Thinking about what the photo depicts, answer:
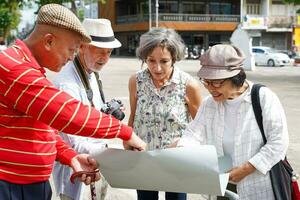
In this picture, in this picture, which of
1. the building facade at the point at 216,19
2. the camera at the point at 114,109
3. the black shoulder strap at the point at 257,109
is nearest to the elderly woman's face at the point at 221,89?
the black shoulder strap at the point at 257,109

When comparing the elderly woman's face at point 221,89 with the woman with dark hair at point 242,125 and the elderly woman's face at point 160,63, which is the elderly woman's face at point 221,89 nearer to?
the woman with dark hair at point 242,125

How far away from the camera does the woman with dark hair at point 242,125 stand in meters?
2.75

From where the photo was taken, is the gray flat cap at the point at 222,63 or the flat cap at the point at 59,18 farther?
the gray flat cap at the point at 222,63

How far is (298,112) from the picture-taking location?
38.7 ft

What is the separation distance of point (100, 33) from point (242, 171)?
124 cm

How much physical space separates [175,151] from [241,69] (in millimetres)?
679

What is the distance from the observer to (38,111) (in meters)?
2.17

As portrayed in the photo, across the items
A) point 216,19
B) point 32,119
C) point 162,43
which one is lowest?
point 216,19

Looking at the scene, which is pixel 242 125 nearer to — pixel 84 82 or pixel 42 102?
pixel 84 82

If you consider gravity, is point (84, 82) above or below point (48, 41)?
below

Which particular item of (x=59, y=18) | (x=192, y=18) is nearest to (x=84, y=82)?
(x=59, y=18)

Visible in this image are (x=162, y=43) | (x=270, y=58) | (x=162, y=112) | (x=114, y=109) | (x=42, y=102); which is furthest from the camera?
Result: (x=270, y=58)

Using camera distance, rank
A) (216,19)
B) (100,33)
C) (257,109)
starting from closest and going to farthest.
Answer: (257,109) → (100,33) → (216,19)

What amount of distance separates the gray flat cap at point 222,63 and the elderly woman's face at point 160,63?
2.32ft
